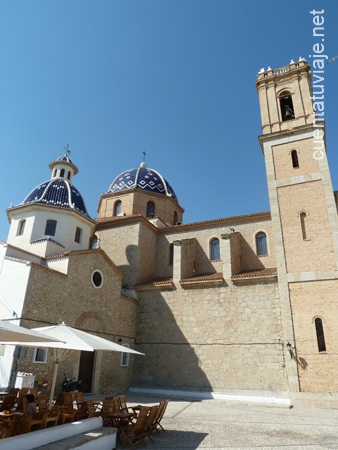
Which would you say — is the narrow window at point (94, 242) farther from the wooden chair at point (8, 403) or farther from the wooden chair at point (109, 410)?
the wooden chair at point (109, 410)

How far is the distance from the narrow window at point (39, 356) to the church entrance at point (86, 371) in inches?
107

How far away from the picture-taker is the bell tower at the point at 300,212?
13641 millimetres

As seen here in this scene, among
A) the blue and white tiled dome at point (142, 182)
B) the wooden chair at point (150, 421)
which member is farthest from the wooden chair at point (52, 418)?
the blue and white tiled dome at point (142, 182)

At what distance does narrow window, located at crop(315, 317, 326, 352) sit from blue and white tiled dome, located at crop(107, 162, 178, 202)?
14.9m

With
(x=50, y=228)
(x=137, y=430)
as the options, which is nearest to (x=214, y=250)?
(x=50, y=228)

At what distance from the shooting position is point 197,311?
16.8 m

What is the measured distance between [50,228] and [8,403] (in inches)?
410

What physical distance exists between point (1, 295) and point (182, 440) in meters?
8.79

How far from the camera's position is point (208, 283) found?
16.8 meters

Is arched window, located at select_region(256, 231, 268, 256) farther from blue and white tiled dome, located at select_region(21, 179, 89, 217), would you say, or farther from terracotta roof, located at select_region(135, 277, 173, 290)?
blue and white tiled dome, located at select_region(21, 179, 89, 217)

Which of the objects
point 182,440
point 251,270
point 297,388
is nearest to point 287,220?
point 251,270

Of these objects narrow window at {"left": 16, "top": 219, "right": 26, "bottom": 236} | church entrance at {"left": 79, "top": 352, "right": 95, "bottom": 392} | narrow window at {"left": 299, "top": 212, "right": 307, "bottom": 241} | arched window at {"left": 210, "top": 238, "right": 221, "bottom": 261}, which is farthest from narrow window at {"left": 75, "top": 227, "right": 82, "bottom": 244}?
narrow window at {"left": 299, "top": 212, "right": 307, "bottom": 241}

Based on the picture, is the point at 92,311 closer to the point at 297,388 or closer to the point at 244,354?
the point at 244,354

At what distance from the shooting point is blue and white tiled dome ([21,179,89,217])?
17.4 meters
